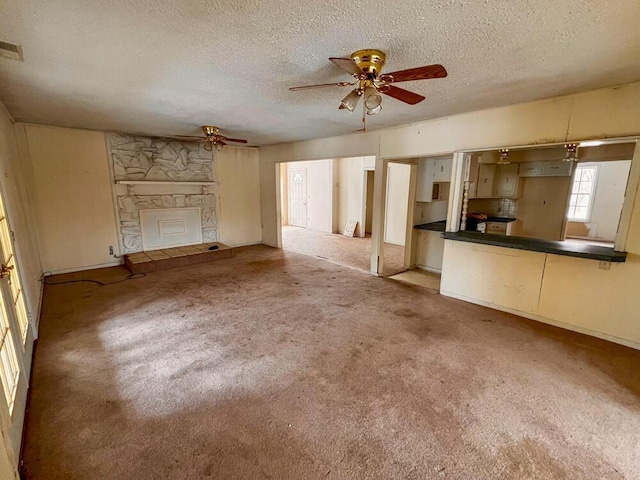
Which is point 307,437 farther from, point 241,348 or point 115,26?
point 115,26

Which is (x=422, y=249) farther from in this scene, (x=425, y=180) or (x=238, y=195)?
(x=238, y=195)

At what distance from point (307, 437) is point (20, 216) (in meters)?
3.94

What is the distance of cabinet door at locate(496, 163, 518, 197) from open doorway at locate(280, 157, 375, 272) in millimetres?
2935

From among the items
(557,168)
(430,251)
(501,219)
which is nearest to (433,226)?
(430,251)

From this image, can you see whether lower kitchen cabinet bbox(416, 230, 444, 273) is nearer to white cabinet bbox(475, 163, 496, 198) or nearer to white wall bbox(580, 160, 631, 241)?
white cabinet bbox(475, 163, 496, 198)

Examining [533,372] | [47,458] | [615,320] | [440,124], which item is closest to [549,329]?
[615,320]

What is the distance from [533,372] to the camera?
2.31m

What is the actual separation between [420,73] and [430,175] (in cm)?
328

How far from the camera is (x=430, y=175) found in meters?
4.80

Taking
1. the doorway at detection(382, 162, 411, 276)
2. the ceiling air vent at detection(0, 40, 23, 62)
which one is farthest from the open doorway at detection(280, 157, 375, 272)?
the ceiling air vent at detection(0, 40, 23, 62)

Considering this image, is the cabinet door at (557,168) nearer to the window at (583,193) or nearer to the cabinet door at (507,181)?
the cabinet door at (507,181)

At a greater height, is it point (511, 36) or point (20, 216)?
point (511, 36)

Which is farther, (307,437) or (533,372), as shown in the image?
(533,372)

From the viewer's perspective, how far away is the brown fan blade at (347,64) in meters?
1.64
